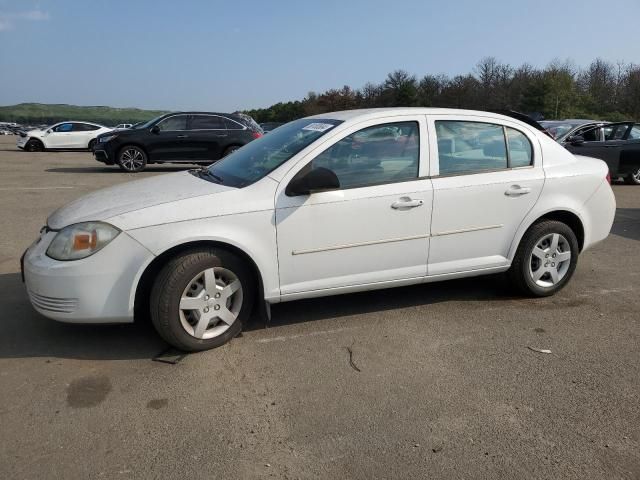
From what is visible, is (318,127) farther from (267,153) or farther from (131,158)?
(131,158)

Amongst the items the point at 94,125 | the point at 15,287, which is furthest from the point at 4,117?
the point at 15,287

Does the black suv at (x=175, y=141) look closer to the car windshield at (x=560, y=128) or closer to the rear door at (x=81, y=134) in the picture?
the car windshield at (x=560, y=128)

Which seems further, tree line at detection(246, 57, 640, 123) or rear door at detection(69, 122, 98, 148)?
tree line at detection(246, 57, 640, 123)

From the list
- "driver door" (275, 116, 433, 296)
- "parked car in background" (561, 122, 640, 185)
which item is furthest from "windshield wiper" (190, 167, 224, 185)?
"parked car in background" (561, 122, 640, 185)

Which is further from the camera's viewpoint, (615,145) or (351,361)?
(615,145)

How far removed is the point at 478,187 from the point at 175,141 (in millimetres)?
12019

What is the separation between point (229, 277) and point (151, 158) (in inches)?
487

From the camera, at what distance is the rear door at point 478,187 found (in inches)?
166

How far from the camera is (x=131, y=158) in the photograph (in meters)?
15.1

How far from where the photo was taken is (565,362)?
11.8ft

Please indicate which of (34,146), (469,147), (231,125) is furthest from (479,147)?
(34,146)

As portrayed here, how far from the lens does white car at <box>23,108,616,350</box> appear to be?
350 cm

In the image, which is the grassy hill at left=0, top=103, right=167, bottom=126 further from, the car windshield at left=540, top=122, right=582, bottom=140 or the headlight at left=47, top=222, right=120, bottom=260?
the headlight at left=47, top=222, right=120, bottom=260

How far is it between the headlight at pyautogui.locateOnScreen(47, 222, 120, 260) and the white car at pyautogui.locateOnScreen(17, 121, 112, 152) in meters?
22.8
